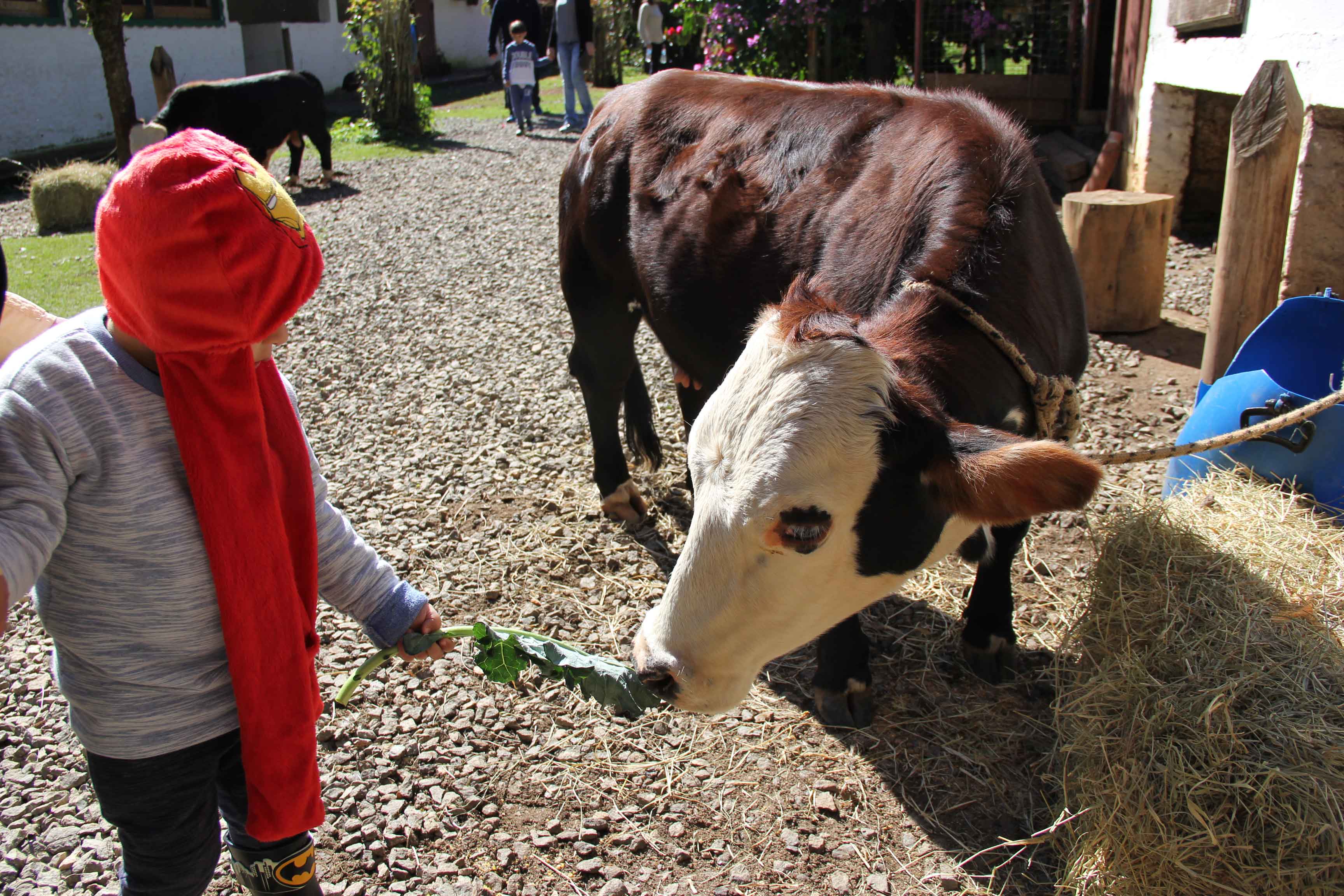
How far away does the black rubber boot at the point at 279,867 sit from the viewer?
169 cm

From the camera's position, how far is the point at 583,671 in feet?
6.53

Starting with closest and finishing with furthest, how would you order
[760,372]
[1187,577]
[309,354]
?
1. [760,372]
2. [1187,577]
3. [309,354]

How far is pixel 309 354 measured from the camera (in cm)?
565

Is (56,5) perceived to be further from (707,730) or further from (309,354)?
(707,730)

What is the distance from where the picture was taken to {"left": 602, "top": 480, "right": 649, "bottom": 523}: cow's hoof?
3752 millimetres

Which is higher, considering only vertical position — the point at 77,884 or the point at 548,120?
the point at 548,120

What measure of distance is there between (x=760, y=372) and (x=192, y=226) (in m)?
0.99

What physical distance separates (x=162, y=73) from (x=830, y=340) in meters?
13.1

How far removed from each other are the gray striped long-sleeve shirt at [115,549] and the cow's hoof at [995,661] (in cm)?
204

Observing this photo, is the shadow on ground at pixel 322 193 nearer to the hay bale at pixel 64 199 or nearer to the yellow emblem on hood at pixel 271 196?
the hay bale at pixel 64 199

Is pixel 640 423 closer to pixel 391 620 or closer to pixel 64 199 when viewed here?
pixel 391 620

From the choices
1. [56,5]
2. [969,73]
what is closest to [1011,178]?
[969,73]

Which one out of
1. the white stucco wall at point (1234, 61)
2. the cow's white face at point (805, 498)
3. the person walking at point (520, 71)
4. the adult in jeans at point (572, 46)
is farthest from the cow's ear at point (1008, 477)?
the person walking at point (520, 71)

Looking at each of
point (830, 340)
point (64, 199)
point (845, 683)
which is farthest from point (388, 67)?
point (830, 340)
